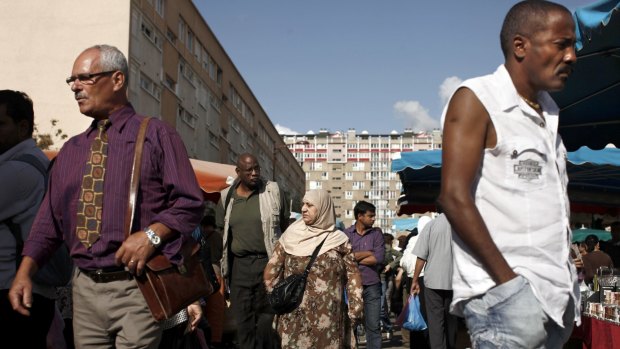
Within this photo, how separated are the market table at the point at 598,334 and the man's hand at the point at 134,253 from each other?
423 cm

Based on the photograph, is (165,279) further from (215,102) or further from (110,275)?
(215,102)

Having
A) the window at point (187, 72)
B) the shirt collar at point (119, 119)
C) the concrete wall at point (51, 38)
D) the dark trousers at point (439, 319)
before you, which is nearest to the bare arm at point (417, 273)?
the dark trousers at point (439, 319)

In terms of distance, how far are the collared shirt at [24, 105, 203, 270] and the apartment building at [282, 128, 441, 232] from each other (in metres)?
176

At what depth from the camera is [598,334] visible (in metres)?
6.55

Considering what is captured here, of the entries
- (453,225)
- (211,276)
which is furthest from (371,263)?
(453,225)

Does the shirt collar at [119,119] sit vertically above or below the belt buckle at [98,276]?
above

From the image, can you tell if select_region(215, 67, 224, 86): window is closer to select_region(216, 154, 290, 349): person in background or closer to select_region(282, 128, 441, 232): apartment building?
select_region(216, 154, 290, 349): person in background

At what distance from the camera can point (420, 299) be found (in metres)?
9.90

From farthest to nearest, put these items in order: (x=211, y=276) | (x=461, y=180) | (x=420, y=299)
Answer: (x=420, y=299) → (x=211, y=276) → (x=461, y=180)

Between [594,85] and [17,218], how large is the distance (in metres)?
5.65

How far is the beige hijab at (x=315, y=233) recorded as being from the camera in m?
6.67

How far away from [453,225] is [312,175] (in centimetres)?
18039

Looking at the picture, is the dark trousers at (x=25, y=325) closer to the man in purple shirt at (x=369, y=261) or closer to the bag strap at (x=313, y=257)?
the bag strap at (x=313, y=257)

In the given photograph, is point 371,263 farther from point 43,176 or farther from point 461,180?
point 461,180
